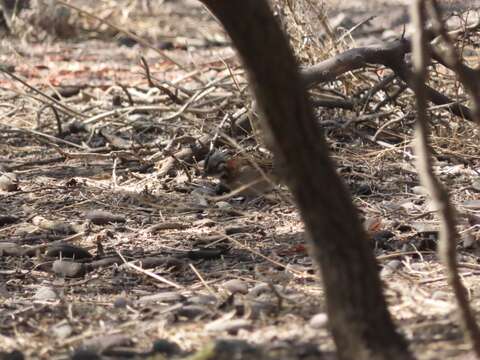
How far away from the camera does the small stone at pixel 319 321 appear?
2561mm

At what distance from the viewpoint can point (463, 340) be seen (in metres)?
2.39

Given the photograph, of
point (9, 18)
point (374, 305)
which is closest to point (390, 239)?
point (374, 305)

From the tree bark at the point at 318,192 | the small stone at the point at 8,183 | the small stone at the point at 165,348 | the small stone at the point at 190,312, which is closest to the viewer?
the tree bark at the point at 318,192

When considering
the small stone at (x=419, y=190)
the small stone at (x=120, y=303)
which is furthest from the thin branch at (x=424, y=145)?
the small stone at (x=419, y=190)

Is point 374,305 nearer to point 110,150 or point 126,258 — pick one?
point 126,258

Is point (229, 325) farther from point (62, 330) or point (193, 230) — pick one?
point (193, 230)

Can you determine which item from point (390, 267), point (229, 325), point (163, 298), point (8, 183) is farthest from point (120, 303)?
point (8, 183)

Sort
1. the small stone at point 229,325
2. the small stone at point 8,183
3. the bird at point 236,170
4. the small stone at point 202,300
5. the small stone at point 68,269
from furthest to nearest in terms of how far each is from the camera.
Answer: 1. the small stone at point 8,183
2. the bird at point 236,170
3. the small stone at point 68,269
4. the small stone at point 202,300
5. the small stone at point 229,325

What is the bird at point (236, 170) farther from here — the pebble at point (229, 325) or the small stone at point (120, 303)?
the pebble at point (229, 325)

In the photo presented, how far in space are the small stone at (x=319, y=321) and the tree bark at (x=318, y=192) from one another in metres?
0.47

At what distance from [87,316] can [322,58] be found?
104 inches

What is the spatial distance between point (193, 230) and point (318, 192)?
6.34ft

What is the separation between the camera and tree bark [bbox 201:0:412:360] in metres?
1.98

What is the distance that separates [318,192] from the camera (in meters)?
2.00
